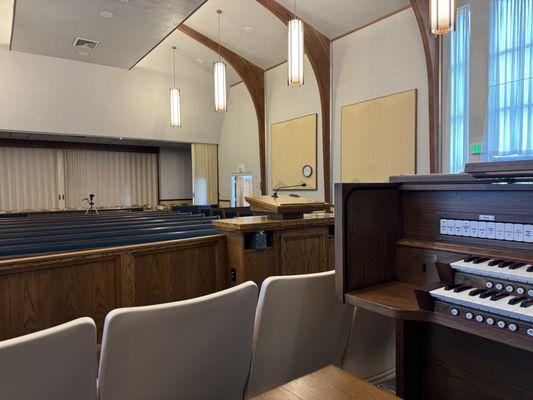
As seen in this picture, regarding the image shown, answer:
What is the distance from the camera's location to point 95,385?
0.90 metres

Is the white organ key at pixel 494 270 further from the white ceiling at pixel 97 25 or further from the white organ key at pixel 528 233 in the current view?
the white ceiling at pixel 97 25

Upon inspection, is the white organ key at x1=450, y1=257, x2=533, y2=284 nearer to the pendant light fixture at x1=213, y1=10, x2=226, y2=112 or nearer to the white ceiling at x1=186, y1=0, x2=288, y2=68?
the pendant light fixture at x1=213, y1=10, x2=226, y2=112

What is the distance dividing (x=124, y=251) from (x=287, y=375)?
1104 millimetres

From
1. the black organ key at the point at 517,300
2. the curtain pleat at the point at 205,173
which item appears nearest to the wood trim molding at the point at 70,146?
the curtain pleat at the point at 205,173

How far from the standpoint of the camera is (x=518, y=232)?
1128 millimetres

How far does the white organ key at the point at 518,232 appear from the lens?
1121 mm

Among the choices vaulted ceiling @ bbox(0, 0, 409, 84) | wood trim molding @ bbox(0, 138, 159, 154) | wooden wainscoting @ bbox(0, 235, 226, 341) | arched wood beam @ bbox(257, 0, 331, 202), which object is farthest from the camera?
wood trim molding @ bbox(0, 138, 159, 154)

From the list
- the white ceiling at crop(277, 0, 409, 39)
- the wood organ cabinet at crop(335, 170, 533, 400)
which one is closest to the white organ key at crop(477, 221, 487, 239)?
the wood organ cabinet at crop(335, 170, 533, 400)

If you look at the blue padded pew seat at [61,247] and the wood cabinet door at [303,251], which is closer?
the blue padded pew seat at [61,247]

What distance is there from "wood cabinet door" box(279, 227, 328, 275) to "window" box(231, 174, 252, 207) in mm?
6270

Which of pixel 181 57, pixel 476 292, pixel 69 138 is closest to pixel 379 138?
pixel 476 292

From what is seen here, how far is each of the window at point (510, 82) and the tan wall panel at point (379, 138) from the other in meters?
1.08

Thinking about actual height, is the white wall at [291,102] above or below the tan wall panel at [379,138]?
above

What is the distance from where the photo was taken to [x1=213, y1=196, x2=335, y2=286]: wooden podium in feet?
7.05
